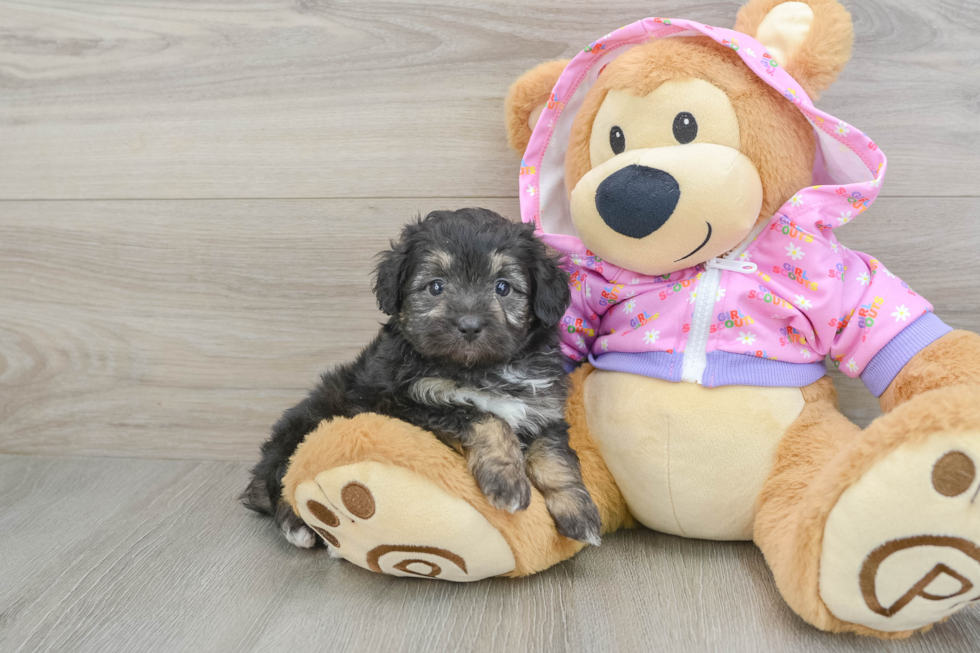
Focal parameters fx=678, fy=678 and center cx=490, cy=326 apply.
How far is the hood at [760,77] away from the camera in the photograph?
1.67 meters

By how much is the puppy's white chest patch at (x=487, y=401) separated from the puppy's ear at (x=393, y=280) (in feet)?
0.72

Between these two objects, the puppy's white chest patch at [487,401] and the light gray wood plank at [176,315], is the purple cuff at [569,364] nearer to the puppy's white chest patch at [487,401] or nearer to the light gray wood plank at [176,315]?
the puppy's white chest patch at [487,401]

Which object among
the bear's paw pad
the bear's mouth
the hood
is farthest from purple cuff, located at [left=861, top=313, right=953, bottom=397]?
the bear's mouth

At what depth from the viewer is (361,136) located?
2369mm

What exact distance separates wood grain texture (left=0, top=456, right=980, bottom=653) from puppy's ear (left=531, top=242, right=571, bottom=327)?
681 millimetres

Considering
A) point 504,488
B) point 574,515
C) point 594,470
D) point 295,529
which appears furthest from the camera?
point 295,529

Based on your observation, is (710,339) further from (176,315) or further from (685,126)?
(176,315)

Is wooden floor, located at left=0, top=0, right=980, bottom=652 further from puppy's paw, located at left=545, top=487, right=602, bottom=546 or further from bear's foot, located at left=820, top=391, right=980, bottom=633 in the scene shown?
bear's foot, located at left=820, top=391, right=980, bottom=633

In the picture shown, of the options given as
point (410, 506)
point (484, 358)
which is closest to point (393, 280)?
point (484, 358)

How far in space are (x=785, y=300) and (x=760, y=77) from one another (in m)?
0.57

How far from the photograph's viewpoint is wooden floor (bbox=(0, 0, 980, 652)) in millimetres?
1785

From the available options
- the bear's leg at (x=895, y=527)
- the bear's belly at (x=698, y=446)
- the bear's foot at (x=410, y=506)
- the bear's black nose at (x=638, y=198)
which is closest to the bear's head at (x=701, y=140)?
the bear's black nose at (x=638, y=198)

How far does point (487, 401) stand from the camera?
175 cm

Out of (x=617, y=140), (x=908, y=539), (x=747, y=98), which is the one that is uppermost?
(x=747, y=98)
